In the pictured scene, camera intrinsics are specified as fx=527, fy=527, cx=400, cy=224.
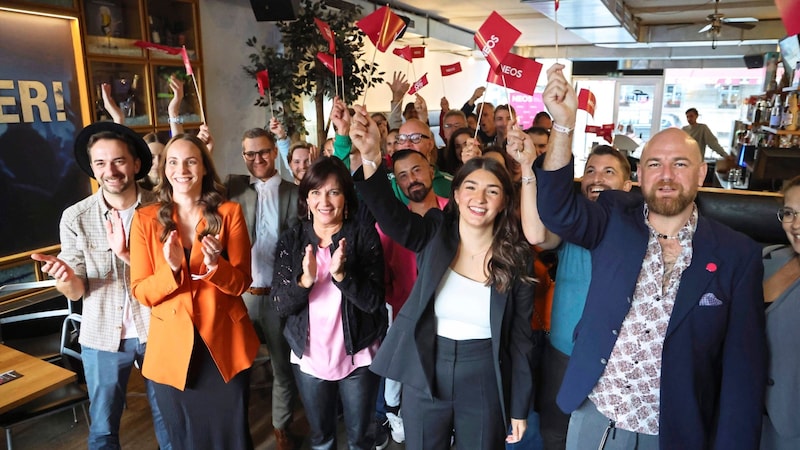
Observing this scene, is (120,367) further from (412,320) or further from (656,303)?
(656,303)

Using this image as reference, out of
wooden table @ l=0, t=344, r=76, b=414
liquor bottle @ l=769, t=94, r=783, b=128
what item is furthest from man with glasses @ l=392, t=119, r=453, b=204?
liquor bottle @ l=769, t=94, r=783, b=128

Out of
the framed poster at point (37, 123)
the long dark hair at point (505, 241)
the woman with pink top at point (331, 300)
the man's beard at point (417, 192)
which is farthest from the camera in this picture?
the framed poster at point (37, 123)

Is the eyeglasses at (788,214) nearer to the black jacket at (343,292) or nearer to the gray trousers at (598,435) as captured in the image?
the gray trousers at (598,435)

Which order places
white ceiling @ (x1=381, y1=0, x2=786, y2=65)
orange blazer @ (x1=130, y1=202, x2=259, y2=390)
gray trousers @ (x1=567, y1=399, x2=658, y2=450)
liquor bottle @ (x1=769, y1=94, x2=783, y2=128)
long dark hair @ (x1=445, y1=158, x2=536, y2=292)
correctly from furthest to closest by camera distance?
white ceiling @ (x1=381, y1=0, x2=786, y2=65)
liquor bottle @ (x1=769, y1=94, x2=783, y2=128)
orange blazer @ (x1=130, y1=202, x2=259, y2=390)
long dark hair @ (x1=445, y1=158, x2=536, y2=292)
gray trousers @ (x1=567, y1=399, x2=658, y2=450)

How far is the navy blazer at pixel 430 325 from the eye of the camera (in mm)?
1798

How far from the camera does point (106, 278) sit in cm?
214

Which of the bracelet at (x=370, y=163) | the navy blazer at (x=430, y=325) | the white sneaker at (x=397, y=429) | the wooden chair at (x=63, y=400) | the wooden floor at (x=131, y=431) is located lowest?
the wooden floor at (x=131, y=431)

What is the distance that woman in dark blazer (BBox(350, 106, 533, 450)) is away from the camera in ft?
5.90

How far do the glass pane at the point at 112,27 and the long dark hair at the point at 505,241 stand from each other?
3.28 metres

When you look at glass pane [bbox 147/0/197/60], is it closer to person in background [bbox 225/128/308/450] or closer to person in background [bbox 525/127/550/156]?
person in background [bbox 225/128/308/450]

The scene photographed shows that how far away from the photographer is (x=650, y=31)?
409 inches

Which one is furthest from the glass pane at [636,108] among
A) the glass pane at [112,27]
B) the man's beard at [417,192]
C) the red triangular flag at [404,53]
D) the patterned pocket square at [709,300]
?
the patterned pocket square at [709,300]

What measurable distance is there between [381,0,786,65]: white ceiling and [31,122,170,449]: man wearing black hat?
15.8 ft

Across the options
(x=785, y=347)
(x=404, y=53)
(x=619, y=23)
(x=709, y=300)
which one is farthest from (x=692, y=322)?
(x=619, y=23)
